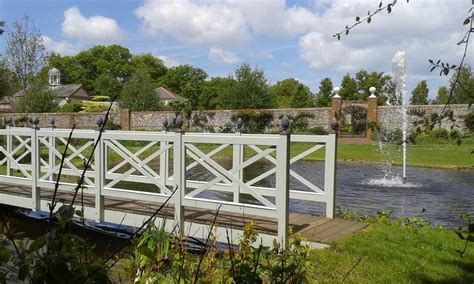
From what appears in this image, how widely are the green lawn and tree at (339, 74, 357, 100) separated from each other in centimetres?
5059

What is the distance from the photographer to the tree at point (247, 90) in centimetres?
3709

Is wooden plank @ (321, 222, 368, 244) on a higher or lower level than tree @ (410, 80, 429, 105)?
lower

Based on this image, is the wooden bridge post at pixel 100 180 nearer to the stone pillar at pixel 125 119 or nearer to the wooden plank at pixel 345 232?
the wooden plank at pixel 345 232

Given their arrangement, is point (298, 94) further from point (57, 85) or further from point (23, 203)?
point (23, 203)

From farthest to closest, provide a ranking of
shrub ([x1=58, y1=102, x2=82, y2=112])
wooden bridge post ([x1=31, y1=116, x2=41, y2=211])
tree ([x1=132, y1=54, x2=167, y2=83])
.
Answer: tree ([x1=132, y1=54, x2=167, y2=83]) → shrub ([x1=58, y1=102, x2=82, y2=112]) → wooden bridge post ([x1=31, y1=116, x2=41, y2=211])

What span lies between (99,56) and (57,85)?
9197mm

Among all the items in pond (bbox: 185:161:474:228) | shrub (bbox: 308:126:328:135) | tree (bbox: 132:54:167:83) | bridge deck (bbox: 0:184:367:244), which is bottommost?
pond (bbox: 185:161:474:228)

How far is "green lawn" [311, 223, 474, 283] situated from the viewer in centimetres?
411

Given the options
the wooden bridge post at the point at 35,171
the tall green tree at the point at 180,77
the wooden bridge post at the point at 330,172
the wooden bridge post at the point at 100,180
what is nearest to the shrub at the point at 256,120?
the wooden bridge post at the point at 35,171

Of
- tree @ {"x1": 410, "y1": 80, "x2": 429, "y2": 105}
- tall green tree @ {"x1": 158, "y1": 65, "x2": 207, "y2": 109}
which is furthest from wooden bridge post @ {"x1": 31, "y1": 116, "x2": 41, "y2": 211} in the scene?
tall green tree @ {"x1": 158, "y1": 65, "x2": 207, "y2": 109}

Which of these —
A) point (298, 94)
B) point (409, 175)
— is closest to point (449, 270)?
point (409, 175)

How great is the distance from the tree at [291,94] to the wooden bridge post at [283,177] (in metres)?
46.3

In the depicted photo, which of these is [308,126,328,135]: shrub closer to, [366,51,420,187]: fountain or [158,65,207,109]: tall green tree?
[366,51,420,187]: fountain

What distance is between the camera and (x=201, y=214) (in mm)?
5652
